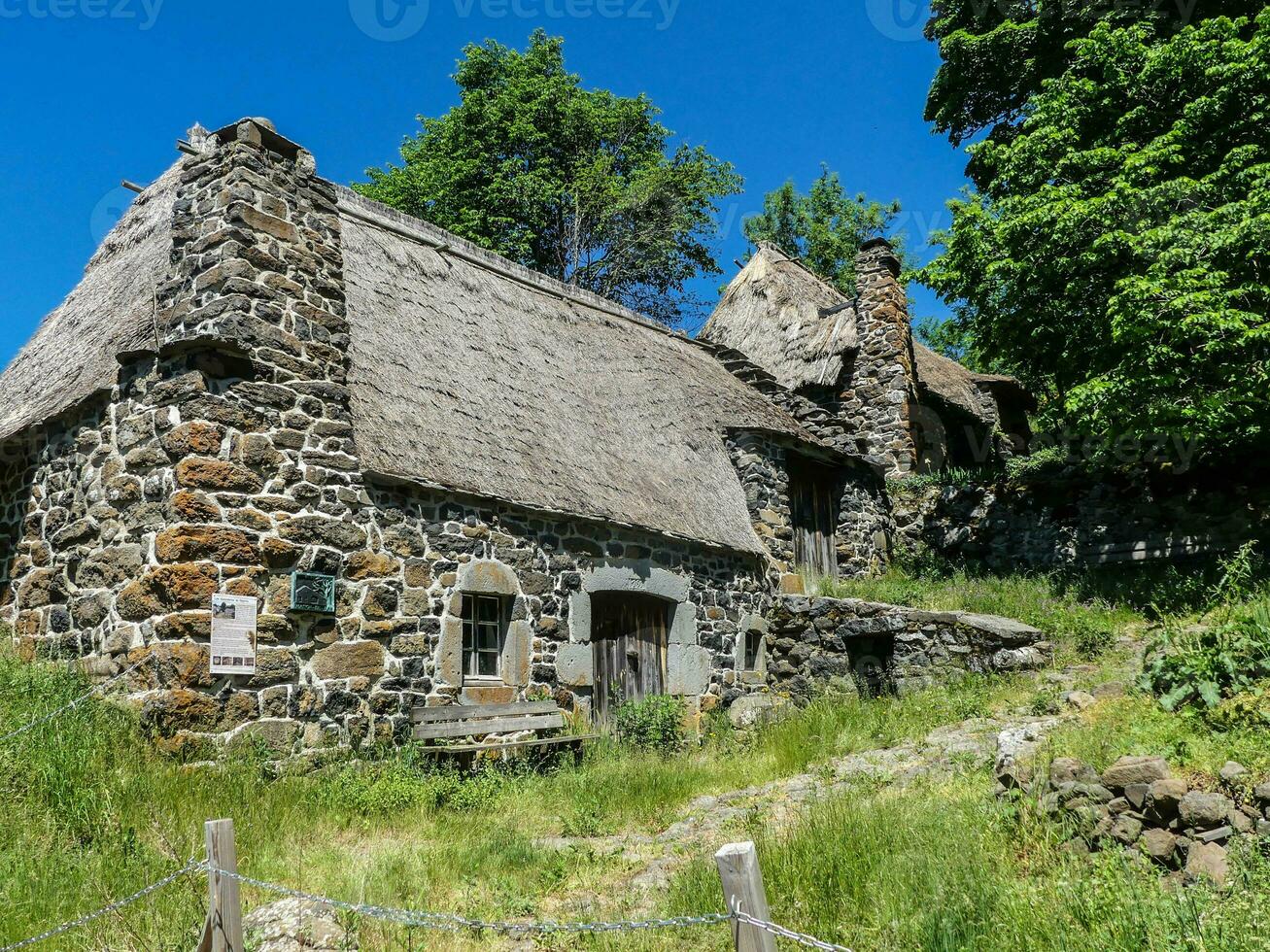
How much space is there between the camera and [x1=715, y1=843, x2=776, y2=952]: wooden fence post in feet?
10.6

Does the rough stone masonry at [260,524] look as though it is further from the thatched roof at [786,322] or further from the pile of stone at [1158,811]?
the thatched roof at [786,322]

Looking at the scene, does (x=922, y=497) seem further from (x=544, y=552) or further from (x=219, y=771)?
(x=219, y=771)

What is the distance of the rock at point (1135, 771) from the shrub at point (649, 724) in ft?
18.2

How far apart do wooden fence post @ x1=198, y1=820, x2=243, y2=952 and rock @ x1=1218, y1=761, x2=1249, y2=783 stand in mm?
4640

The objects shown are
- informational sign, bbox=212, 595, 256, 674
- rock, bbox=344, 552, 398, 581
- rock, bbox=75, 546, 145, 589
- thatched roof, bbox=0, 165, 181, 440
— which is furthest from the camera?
thatched roof, bbox=0, 165, 181, 440

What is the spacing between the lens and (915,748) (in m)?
8.53

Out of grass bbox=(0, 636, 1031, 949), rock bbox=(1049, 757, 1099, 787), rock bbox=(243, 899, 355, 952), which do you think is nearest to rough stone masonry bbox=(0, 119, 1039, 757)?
grass bbox=(0, 636, 1031, 949)

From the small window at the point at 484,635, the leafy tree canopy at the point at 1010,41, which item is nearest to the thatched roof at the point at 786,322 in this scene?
the leafy tree canopy at the point at 1010,41

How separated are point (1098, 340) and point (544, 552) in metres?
6.96

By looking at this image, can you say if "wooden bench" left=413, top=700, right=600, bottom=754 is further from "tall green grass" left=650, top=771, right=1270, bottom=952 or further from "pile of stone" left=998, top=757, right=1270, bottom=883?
"pile of stone" left=998, top=757, right=1270, bottom=883

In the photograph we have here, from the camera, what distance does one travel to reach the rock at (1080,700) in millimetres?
8094

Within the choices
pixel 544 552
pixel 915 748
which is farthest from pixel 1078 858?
pixel 544 552

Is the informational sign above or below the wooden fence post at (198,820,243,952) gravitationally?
above

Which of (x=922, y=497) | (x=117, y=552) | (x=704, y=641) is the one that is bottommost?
(x=704, y=641)
